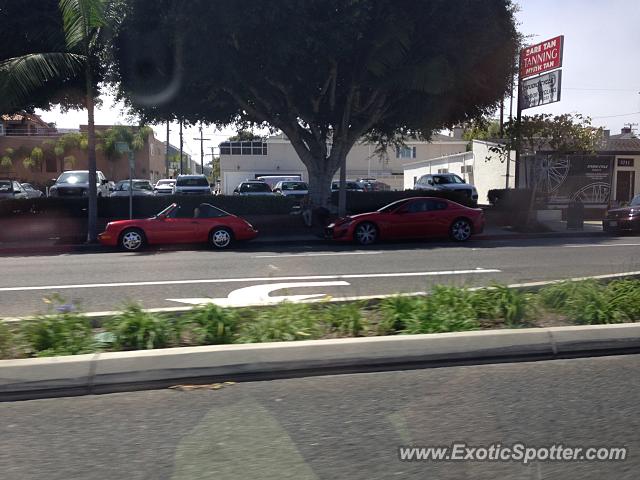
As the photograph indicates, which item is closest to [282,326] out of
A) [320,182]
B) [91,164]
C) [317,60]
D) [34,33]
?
[317,60]

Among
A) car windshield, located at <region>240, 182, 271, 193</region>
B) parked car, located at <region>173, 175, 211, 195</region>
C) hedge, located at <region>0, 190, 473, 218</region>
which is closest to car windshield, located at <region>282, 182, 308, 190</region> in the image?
car windshield, located at <region>240, 182, 271, 193</region>

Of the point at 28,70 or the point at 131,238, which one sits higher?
the point at 28,70

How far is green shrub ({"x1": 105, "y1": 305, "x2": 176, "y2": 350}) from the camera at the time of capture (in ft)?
20.8

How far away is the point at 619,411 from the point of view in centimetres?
516

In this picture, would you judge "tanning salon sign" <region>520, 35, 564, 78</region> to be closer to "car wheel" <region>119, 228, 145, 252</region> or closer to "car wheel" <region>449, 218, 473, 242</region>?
"car wheel" <region>449, 218, 473, 242</region>

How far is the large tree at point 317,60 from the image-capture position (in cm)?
1845

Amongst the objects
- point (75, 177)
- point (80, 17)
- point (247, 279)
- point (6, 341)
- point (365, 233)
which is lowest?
point (247, 279)

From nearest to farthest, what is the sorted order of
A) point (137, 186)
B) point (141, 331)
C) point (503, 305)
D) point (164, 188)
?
1. point (141, 331)
2. point (503, 305)
3. point (137, 186)
4. point (164, 188)

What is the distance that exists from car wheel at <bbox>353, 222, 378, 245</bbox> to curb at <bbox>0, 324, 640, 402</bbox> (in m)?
12.0

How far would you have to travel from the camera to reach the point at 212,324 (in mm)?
6688

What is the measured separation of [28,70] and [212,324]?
13935 millimetres

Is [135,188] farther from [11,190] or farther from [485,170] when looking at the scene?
[485,170]

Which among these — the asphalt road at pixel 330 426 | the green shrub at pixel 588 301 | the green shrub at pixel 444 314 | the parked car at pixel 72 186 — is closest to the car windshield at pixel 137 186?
the parked car at pixel 72 186

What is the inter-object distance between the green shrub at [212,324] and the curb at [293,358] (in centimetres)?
40
